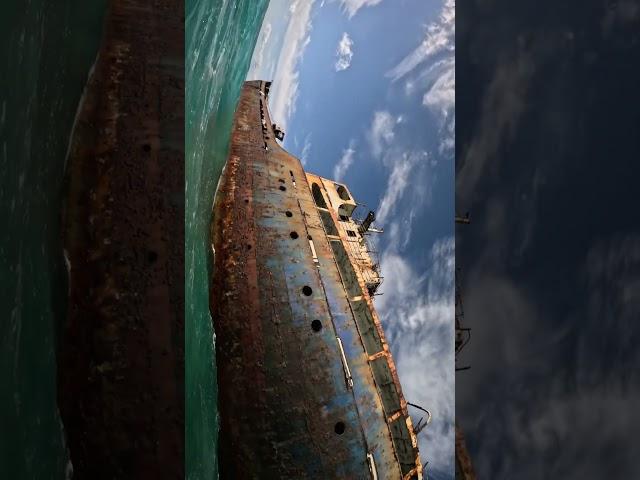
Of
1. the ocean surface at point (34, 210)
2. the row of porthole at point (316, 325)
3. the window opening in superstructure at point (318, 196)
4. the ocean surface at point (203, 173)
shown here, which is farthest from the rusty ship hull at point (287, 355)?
the window opening in superstructure at point (318, 196)

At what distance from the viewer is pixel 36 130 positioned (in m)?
1.60

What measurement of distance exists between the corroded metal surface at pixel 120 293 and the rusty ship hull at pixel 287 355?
5.59ft

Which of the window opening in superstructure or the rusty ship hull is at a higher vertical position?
the window opening in superstructure

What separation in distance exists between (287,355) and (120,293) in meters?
1.99

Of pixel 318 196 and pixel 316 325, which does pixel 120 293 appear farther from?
pixel 318 196

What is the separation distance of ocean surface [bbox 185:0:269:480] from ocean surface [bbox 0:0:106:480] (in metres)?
0.91

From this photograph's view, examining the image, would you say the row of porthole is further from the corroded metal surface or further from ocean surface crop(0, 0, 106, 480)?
ocean surface crop(0, 0, 106, 480)

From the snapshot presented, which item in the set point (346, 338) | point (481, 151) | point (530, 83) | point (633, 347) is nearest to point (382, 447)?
point (346, 338)

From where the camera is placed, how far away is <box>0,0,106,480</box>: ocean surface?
4.43 ft

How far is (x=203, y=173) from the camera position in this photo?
370cm

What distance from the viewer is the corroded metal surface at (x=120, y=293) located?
6.98 ft

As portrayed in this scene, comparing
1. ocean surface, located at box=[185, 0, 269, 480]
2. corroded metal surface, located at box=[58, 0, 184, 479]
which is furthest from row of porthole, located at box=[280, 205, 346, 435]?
corroded metal surface, located at box=[58, 0, 184, 479]

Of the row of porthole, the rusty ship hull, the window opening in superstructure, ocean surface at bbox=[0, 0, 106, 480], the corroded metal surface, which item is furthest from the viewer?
the window opening in superstructure

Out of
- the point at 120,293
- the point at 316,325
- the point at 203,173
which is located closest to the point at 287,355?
the point at 316,325
